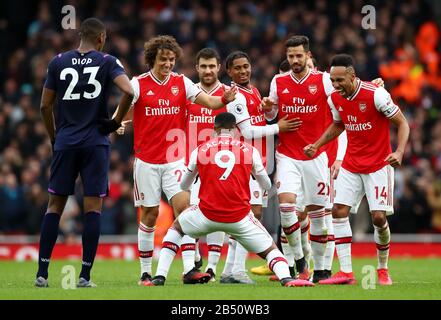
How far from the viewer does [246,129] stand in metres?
12.6

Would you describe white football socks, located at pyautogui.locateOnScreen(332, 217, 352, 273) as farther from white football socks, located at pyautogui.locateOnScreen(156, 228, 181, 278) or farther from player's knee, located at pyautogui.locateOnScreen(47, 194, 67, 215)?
player's knee, located at pyautogui.locateOnScreen(47, 194, 67, 215)

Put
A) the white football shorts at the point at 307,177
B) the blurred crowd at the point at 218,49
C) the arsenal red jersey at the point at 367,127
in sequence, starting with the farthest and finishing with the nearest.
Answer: the blurred crowd at the point at 218,49
the white football shorts at the point at 307,177
the arsenal red jersey at the point at 367,127

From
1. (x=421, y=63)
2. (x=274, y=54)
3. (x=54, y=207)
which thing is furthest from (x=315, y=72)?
(x=421, y=63)

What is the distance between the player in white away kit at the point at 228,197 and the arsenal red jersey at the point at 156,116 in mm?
1075

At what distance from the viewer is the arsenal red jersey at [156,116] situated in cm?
1217

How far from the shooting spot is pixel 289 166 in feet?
40.9

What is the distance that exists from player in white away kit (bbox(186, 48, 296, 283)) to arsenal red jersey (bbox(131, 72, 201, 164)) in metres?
0.48

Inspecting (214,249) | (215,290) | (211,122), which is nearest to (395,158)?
(215,290)

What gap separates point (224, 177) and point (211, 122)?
8.30ft

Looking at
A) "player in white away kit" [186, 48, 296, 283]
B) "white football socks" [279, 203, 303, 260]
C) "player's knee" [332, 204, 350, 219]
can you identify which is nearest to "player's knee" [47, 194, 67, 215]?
"player in white away kit" [186, 48, 296, 283]

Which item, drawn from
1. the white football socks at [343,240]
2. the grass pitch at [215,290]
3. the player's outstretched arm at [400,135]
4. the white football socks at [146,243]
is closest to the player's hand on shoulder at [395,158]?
the player's outstretched arm at [400,135]

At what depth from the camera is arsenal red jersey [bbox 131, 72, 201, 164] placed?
12.2 meters

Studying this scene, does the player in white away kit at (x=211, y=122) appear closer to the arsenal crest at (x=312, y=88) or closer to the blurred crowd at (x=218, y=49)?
the arsenal crest at (x=312, y=88)
